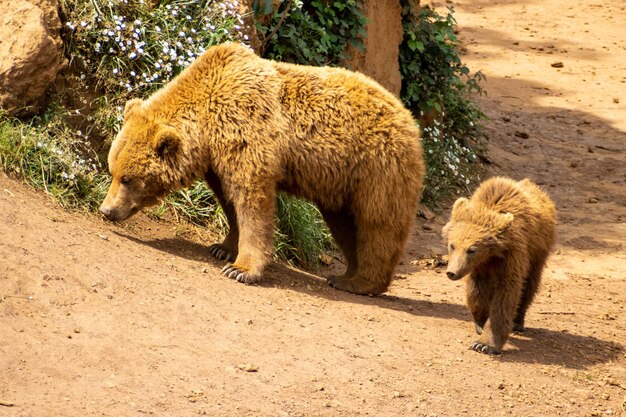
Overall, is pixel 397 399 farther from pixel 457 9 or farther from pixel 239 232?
pixel 457 9

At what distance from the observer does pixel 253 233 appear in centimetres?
734

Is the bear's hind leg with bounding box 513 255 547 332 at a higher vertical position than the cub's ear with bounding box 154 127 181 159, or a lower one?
lower

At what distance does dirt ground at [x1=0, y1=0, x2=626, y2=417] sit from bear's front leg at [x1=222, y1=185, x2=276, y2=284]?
0.14 m

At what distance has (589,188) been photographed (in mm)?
12469

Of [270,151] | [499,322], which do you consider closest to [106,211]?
[270,151]

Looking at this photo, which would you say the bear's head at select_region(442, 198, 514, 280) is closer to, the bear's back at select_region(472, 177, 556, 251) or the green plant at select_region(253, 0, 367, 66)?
the bear's back at select_region(472, 177, 556, 251)

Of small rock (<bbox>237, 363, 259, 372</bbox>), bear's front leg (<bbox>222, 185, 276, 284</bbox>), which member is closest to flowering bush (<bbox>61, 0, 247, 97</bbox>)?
bear's front leg (<bbox>222, 185, 276, 284</bbox>)

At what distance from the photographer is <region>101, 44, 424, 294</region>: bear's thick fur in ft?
24.1

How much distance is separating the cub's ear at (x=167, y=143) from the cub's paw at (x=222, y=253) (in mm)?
924

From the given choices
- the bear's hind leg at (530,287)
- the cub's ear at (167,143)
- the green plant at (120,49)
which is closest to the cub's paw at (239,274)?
the cub's ear at (167,143)

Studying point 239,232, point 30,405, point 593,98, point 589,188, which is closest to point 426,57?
point 589,188

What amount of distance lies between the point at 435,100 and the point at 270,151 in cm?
522

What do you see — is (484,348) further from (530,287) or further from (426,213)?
(426,213)

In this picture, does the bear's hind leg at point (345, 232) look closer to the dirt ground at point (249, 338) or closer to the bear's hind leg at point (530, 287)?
the dirt ground at point (249, 338)
